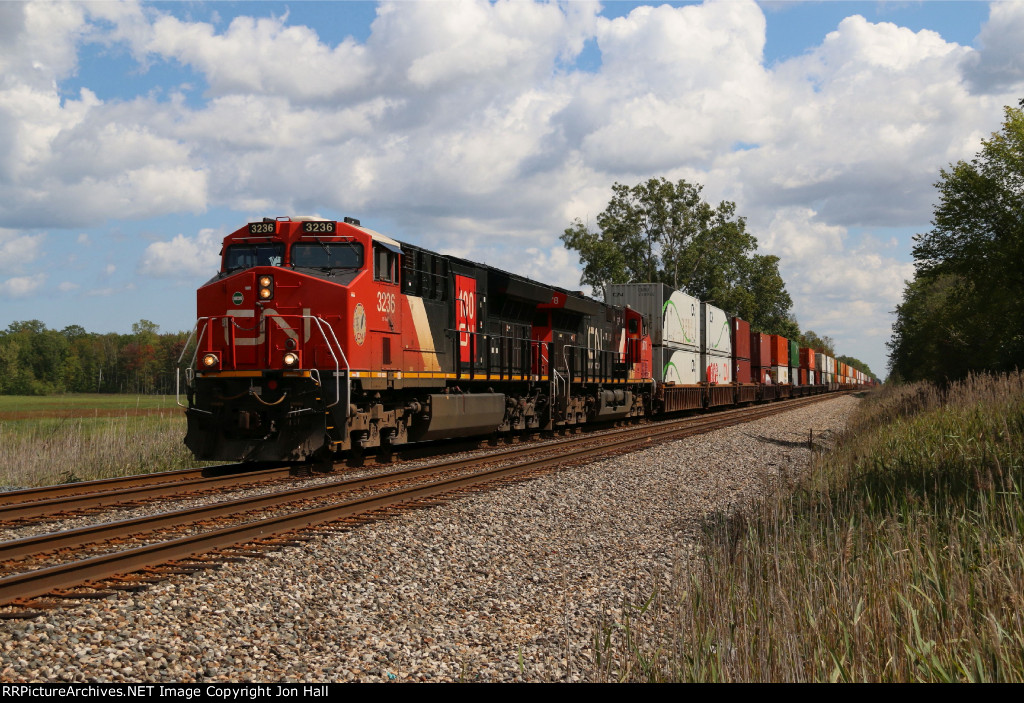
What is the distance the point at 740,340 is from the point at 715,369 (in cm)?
583

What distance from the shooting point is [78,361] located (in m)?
118

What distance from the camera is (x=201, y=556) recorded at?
22.5 ft

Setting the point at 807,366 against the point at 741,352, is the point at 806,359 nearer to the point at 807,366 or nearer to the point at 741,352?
the point at 807,366

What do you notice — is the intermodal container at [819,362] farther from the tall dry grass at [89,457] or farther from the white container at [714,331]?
the tall dry grass at [89,457]

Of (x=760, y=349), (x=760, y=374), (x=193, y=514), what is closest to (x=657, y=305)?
(x=760, y=349)

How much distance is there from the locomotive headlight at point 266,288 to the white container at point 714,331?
959 inches

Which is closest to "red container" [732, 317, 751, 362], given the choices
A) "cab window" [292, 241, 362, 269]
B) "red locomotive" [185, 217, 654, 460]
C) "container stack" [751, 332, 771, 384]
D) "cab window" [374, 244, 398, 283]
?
"container stack" [751, 332, 771, 384]

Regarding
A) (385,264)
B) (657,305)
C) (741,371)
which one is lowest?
(741,371)

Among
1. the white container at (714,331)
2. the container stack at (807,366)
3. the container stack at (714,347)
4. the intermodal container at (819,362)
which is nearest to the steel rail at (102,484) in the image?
the container stack at (714,347)

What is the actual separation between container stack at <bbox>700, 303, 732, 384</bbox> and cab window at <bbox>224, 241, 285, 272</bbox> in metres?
24.2

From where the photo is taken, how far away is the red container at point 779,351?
47594mm

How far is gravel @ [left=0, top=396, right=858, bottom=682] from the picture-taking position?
4.71 metres

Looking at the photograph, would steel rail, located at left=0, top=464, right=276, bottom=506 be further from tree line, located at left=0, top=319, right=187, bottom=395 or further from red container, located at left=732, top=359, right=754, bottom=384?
tree line, located at left=0, top=319, right=187, bottom=395
